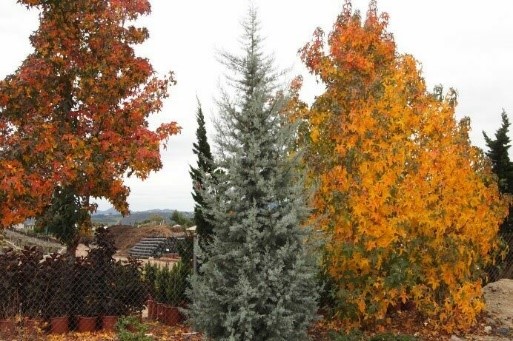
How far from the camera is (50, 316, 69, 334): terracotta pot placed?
1079cm

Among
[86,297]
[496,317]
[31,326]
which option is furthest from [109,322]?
[496,317]

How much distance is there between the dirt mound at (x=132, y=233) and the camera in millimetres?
34156

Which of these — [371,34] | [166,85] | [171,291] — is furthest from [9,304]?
[371,34]

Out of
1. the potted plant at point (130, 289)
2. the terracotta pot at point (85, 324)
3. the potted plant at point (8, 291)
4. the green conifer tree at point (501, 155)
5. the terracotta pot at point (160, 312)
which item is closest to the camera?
the potted plant at point (8, 291)

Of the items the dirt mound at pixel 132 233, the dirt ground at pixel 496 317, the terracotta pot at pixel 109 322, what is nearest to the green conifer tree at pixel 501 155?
the dirt ground at pixel 496 317

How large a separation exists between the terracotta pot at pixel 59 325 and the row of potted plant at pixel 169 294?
73.0 inches

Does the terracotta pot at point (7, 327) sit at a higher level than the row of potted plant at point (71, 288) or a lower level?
lower

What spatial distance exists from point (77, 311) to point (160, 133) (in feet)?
12.4

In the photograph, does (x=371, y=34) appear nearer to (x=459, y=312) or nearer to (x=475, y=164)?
(x=475, y=164)

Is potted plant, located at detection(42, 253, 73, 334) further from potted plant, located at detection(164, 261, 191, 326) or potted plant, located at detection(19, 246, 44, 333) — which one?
potted plant, located at detection(164, 261, 191, 326)

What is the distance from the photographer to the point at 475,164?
36.8ft

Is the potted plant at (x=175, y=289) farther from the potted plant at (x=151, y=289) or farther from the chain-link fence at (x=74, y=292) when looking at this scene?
the potted plant at (x=151, y=289)

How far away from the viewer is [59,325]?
10805 millimetres

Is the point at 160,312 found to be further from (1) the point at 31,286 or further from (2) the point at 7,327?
(2) the point at 7,327
